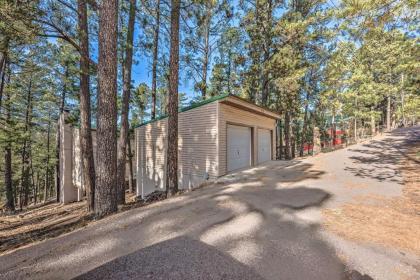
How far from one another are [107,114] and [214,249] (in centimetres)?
384

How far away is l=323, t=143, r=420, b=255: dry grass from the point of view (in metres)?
3.06

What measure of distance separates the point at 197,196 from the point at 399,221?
4014 millimetres

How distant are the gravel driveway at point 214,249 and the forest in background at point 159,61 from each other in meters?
1.82

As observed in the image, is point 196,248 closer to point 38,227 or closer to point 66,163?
point 38,227

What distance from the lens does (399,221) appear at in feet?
12.0

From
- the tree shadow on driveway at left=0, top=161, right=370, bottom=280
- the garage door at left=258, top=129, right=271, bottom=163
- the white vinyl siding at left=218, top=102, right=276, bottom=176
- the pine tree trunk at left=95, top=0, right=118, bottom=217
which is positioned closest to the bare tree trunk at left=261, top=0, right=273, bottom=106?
the garage door at left=258, top=129, right=271, bottom=163

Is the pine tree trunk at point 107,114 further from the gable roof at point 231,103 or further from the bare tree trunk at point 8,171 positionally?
the bare tree trunk at point 8,171

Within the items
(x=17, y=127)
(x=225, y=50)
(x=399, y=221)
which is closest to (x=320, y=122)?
(x=225, y=50)

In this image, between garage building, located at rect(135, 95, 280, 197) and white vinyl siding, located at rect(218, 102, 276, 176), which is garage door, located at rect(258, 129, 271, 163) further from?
white vinyl siding, located at rect(218, 102, 276, 176)

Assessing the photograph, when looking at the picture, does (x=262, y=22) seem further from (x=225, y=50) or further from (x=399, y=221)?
(x=399, y=221)

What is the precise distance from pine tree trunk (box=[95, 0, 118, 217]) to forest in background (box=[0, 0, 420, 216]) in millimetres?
23

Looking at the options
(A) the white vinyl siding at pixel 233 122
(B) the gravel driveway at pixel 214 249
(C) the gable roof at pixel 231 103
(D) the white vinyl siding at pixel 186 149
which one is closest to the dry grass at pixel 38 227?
(B) the gravel driveway at pixel 214 249

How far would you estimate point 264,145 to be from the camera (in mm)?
11547

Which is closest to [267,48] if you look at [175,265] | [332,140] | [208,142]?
[208,142]
